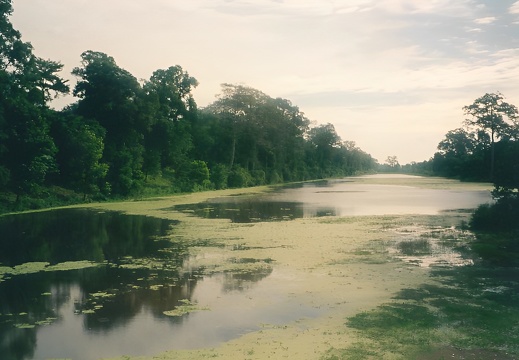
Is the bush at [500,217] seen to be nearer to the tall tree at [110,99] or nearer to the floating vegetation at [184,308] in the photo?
the floating vegetation at [184,308]

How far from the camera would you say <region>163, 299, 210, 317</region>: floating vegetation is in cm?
858

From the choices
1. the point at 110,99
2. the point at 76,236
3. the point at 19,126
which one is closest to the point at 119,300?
the point at 76,236

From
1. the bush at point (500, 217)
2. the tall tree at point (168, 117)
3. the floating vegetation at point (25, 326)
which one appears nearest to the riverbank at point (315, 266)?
the bush at point (500, 217)

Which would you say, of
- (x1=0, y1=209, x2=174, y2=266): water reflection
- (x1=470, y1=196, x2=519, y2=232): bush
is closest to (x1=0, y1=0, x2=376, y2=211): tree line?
(x1=0, y1=209, x2=174, y2=266): water reflection

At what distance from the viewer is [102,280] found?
11.1m

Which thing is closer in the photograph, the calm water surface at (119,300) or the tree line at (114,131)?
the calm water surface at (119,300)

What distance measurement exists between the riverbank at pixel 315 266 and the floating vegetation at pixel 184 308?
166 centimetres

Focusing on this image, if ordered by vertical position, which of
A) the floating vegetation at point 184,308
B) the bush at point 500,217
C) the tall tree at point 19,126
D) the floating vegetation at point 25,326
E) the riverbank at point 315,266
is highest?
the tall tree at point 19,126

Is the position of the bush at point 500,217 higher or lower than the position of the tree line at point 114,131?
lower

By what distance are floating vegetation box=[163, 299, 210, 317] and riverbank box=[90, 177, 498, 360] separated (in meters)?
1.66

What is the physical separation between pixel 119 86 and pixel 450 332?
127 feet

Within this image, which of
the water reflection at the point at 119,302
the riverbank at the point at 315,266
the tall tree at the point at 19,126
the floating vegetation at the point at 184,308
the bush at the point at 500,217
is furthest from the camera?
the tall tree at the point at 19,126

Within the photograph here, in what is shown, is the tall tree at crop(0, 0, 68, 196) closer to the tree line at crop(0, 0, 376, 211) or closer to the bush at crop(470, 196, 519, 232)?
the tree line at crop(0, 0, 376, 211)

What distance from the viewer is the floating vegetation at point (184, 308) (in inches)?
338
